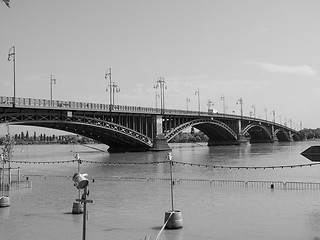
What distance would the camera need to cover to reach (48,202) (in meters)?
27.5

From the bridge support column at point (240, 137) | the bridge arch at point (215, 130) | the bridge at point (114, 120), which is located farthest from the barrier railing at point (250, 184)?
the bridge support column at point (240, 137)

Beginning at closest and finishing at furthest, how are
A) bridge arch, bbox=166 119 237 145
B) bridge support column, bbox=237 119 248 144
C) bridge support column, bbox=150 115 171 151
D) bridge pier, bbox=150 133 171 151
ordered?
bridge pier, bbox=150 133 171 151
bridge support column, bbox=150 115 171 151
bridge arch, bbox=166 119 237 145
bridge support column, bbox=237 119 248 144

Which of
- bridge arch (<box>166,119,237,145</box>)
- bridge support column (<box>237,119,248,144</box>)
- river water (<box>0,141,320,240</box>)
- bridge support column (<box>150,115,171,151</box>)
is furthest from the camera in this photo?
bridge support column (<box>237,119,248,144</box>)

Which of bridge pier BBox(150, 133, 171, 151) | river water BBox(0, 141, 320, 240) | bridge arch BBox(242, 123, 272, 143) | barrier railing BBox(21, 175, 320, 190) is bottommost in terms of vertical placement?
river water BBox(0, 141, 320, 240)

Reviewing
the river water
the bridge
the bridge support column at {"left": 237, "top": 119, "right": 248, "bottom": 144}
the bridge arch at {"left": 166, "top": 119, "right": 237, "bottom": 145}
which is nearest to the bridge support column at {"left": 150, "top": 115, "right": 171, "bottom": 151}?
the bridge

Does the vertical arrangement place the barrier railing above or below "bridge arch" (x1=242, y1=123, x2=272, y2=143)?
below

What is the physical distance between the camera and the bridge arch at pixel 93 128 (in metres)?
68.6

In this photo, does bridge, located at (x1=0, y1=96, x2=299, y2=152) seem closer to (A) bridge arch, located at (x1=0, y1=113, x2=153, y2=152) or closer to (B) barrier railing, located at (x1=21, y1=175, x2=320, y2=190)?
(A) bridge arch, located at (x1=0, y1=113, x2=153, y2=152)

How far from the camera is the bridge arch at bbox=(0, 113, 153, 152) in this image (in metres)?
68.6

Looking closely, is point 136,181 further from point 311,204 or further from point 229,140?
point 229,140

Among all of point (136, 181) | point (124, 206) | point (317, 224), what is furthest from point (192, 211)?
point (136, 181)

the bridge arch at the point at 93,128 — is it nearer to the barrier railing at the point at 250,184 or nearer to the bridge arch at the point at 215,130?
the bridge arch at the point at 215,130

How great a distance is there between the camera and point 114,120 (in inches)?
3583

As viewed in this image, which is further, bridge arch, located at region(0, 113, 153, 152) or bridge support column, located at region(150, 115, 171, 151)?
bridge support column, located at region(150, 115, 171, 151)
